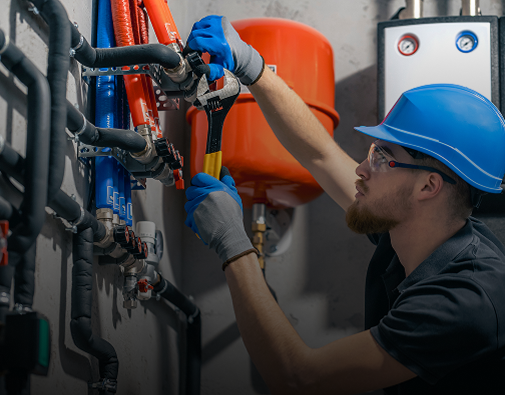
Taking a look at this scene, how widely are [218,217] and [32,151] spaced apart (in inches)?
14.7

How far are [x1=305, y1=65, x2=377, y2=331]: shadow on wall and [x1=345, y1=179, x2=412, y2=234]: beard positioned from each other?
591 mm

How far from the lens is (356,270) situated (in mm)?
1576

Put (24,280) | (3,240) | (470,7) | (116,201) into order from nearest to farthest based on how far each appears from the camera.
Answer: (3,240)
(24,280)
(116,201)
(470,7)

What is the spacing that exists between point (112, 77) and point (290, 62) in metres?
0.54

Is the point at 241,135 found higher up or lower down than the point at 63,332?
higher up

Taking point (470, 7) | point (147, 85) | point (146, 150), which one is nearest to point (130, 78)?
point (147, 85)

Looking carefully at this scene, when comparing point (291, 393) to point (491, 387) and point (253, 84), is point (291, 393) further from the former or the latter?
point (253, 84)

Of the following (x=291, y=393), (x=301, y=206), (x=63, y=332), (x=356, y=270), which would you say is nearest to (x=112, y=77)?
(x=63, y=332)

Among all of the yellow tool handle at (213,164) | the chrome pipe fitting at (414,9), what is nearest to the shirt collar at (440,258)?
the yellow tool handle at (213,164)

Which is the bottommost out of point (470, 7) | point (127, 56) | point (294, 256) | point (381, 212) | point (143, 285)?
point (294, 256)

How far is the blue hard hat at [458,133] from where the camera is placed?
91 centimetres

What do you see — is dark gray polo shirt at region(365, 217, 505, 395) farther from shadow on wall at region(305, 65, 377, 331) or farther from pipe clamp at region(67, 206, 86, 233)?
shadow on wall at region(305, 65, 377, 331)

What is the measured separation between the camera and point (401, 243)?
1005 mm

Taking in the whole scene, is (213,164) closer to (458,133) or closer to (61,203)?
(61,203)
